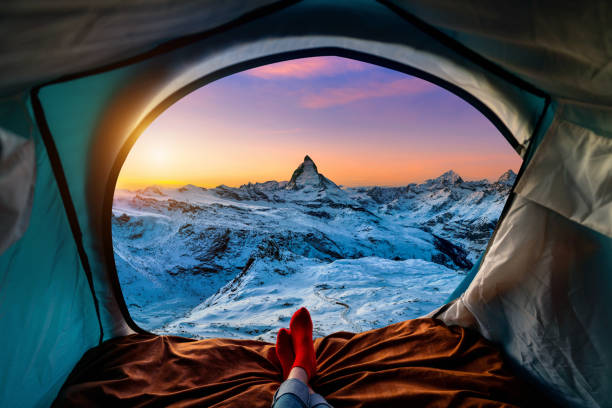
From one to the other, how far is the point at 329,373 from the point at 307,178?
3459cm

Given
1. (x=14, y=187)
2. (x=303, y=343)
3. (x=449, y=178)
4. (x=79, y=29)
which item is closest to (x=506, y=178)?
(x=449, y=178)

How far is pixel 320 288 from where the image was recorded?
308 cm

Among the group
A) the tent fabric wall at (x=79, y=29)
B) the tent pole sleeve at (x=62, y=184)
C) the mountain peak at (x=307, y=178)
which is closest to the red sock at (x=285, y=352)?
the tent pole sleeve at (x=62, y=184)

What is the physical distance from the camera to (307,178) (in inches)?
1390

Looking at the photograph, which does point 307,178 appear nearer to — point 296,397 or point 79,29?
point 296,397

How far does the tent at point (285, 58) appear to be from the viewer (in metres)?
0.55

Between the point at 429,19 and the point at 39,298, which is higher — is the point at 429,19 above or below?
above

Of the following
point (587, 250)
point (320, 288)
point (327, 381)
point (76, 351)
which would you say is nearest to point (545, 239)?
point (587, 250)

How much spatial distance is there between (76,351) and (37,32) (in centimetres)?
131

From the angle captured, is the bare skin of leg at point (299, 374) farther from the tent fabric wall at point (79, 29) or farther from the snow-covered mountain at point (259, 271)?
the tent fabric wall at point (79, 29)

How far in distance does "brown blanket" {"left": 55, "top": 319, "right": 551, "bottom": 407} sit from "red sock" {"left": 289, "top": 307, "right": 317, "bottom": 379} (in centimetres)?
6

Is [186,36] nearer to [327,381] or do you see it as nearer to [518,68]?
[518,68]

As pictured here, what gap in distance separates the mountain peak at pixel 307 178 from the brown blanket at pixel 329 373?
100ft

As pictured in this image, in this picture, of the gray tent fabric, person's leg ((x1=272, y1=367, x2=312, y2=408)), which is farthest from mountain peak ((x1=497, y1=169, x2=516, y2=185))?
the gray tent fabric
